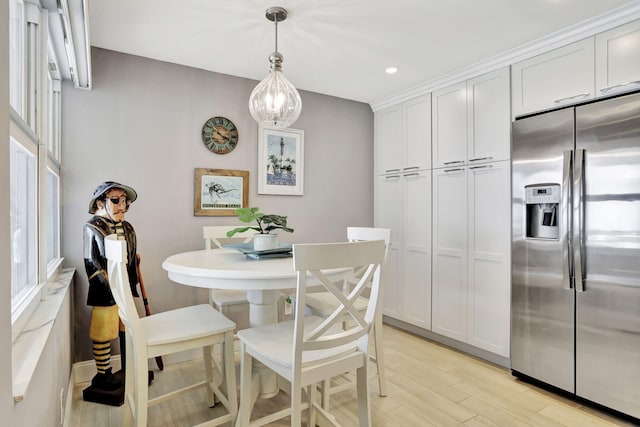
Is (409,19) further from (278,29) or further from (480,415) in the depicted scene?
(480,415)

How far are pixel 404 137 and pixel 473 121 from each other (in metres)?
0.77

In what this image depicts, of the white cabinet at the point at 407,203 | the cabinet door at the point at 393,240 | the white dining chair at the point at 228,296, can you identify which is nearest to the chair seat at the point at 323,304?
the white dining chair at the point at 228,296

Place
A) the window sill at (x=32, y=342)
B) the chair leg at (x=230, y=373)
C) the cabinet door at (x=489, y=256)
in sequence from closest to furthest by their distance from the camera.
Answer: the window sill at (x=32, y=342) → the chair leg at (x=230, y=373) → the cabinet door at (x=489, y=256)

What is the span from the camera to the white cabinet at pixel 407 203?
337cm

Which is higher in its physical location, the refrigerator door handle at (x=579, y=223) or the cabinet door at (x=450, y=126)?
the cabinet door at (x=450, y=126)

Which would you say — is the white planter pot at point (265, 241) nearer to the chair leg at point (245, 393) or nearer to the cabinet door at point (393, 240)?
the chair leg at point (245, 393)

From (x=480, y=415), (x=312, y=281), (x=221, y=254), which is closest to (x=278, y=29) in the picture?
(x=221, y=254)

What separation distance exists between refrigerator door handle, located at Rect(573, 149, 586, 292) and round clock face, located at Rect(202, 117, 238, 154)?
101 inches

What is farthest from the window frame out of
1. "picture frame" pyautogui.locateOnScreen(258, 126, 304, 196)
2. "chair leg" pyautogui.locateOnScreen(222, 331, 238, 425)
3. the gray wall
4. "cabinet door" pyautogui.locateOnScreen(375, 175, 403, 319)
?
"cabinet door" pyautogui.locateOnScreen(375, 175, 403, 319)

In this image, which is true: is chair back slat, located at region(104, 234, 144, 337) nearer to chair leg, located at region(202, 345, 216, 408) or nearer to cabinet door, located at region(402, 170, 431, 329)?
chair leg, located at region(202, 345, 216, 408)

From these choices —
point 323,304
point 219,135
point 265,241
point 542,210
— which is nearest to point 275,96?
point 265,241

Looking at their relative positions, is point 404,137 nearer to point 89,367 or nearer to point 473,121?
point 473,121

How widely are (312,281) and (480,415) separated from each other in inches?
53.9

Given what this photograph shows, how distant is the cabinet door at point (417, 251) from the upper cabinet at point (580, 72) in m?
1.06
